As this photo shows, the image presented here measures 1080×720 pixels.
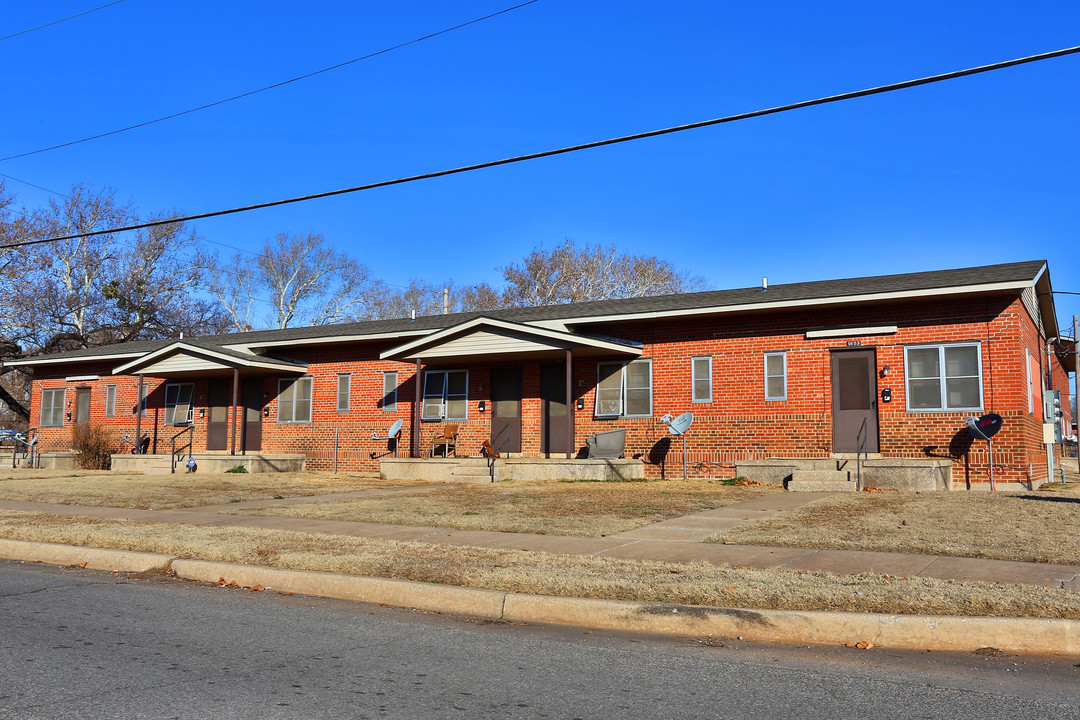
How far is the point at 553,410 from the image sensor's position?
893 inches

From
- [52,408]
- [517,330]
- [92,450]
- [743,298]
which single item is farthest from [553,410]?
[52,408]

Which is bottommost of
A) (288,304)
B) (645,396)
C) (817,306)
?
(645,396)

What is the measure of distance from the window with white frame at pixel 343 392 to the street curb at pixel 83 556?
15.7 meters

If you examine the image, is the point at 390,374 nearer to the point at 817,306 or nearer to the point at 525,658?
the point at 817,306

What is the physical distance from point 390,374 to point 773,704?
21516 mm

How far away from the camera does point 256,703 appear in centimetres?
445

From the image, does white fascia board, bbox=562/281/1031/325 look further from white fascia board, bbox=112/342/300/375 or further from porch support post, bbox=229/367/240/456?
porch support post, bbox=229/367/240/456

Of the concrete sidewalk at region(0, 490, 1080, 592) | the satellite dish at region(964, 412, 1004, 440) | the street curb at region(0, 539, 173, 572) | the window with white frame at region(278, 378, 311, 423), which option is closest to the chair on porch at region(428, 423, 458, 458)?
the window with white frame at region(278, 378, 311, 423)

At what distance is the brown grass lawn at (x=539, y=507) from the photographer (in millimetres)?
11250

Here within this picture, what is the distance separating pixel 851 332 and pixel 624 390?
5570 millimetres

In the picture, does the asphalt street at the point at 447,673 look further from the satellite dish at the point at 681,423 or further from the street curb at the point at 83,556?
the satellite dish at the point at 681,423

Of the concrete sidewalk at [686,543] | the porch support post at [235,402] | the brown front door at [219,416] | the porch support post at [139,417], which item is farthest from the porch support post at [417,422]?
the porch support post at [139,417]

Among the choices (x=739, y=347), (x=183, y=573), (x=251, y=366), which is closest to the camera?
(x=183, y=573)

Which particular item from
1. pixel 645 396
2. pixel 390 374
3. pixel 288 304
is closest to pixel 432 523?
pixel 645 396
